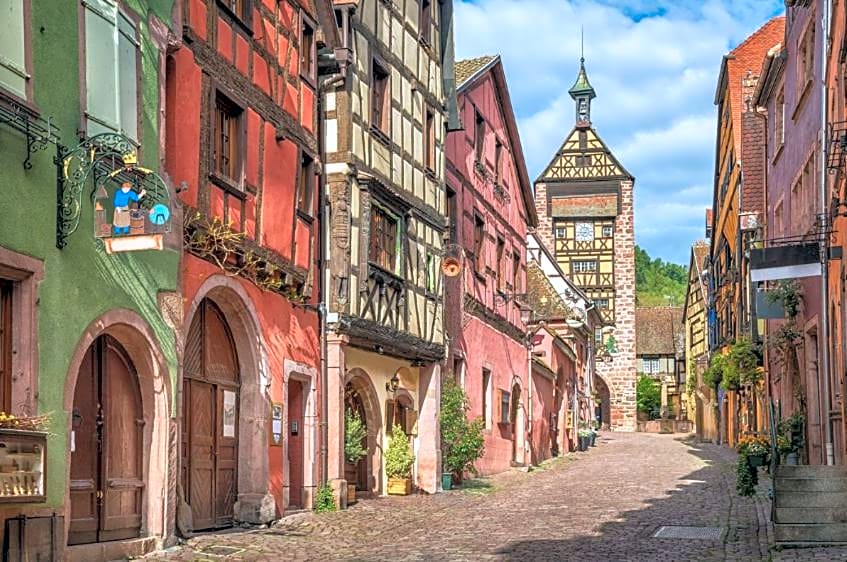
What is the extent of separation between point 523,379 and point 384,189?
533 inches

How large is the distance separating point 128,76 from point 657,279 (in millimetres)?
113528

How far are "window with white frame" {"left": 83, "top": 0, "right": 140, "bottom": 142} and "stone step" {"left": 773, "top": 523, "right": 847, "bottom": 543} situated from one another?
772 centimetres

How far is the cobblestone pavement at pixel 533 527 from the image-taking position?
12.0 metres

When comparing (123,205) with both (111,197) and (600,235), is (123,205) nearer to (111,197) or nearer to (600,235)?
(111,197)

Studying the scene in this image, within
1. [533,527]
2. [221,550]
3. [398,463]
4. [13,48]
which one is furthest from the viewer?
[398,463]

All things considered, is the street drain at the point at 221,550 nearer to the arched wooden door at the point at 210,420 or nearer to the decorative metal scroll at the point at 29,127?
the arched wooden door at the point at 210,420

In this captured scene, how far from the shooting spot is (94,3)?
34.5 ft

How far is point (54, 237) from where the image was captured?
9641 millimetres

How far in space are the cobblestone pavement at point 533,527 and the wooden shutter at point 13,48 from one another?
4.54 m

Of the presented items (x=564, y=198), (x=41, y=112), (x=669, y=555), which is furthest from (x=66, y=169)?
(x=564, y=198)

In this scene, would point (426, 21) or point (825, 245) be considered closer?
point (825, 245)

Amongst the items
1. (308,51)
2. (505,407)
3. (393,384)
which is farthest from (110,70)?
(505,407)

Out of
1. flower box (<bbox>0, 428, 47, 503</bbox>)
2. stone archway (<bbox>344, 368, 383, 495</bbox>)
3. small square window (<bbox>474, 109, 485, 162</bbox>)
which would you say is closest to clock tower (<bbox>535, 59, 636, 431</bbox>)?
small square window (<bbox>474, 109, 485, 162</bbox>)

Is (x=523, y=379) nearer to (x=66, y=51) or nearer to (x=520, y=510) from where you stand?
(x=520, y=510)
